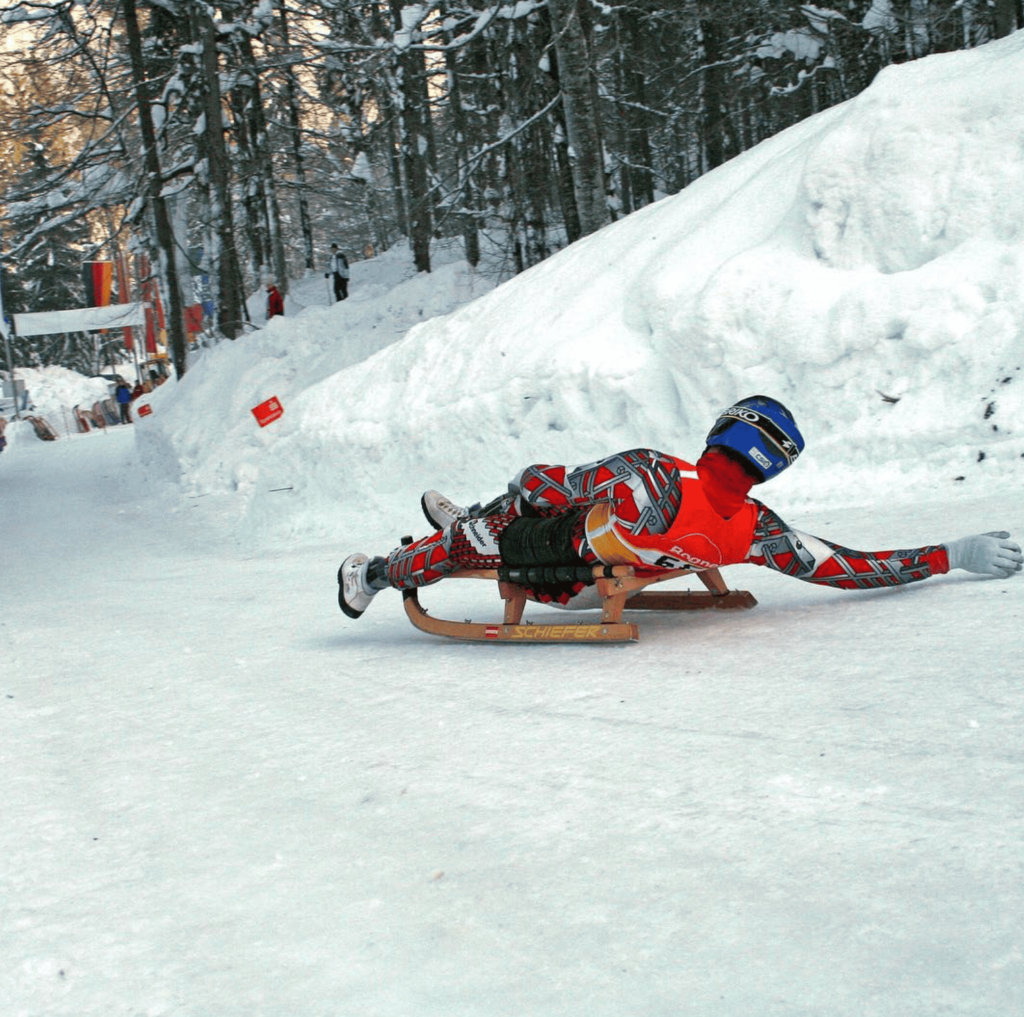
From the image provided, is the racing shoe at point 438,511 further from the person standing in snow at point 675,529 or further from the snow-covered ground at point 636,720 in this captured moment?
the snow-covered ground at point 636,720

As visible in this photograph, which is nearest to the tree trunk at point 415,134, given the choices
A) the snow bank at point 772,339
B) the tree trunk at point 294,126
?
the tree trunk at point 294,126

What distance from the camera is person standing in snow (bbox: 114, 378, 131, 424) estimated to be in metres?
34.5

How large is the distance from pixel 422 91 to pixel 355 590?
17.1 metres

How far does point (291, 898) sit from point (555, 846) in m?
0.57

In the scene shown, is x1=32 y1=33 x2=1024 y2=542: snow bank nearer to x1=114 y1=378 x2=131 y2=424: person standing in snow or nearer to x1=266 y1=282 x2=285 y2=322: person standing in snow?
x1=266 y1=282 x2=285 y2=322: person standing in snow

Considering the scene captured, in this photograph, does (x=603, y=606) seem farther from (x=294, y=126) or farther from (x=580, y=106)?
(x=294, y=126)

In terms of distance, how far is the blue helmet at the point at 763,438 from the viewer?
154 inches

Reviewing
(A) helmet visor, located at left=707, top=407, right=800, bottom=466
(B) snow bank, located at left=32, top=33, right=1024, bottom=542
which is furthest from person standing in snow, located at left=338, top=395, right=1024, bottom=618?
(B) snow bank, located at left=32, top=33, right=1024, bottom=542

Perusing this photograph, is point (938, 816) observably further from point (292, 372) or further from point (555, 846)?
point (292, 372)

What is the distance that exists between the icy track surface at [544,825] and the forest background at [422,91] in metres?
9.34

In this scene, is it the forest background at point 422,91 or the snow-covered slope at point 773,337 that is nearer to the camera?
the snow-covered slope at point 773,337

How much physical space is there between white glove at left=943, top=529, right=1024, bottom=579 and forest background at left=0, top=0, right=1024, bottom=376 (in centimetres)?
876

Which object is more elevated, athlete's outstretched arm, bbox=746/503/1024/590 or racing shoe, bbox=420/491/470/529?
racing shoe, bbox=420/491/470/529

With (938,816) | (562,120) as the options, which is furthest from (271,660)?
(562,120)
